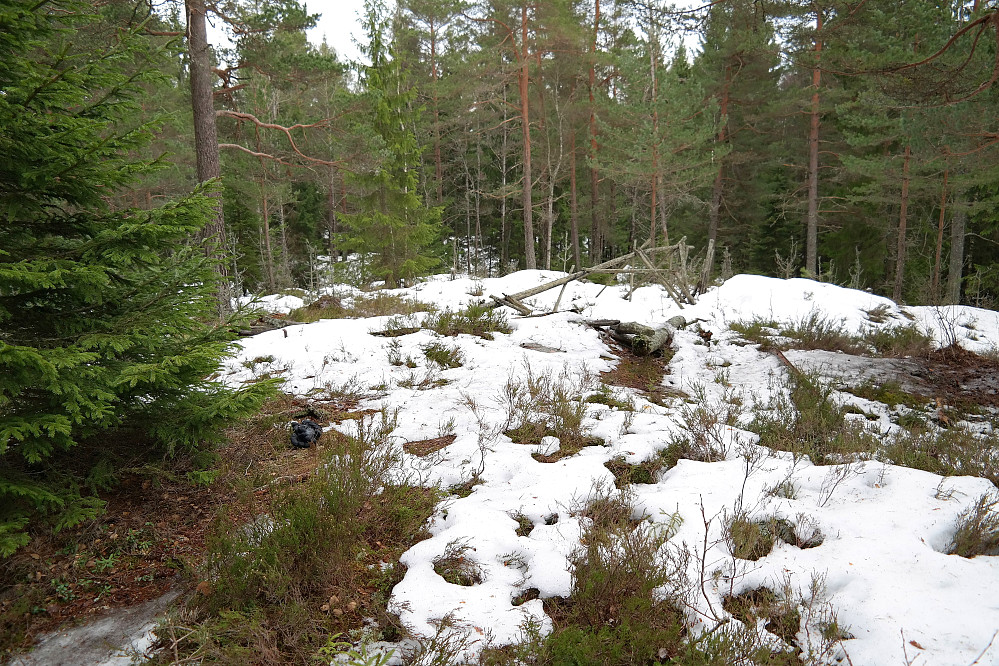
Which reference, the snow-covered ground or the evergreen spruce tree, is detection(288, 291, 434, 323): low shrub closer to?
the snow-covered ground

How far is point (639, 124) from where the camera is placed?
59.5ft

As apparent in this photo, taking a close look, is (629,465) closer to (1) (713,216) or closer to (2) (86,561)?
(2) (86,561)

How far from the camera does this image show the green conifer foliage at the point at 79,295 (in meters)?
2.46

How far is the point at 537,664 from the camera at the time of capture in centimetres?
196

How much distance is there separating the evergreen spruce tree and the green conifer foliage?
11565 millimetres

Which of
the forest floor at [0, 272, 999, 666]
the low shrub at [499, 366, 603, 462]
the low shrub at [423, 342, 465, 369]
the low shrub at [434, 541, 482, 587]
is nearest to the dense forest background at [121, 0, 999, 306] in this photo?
the forest floor at [0, 272, 999, 666]

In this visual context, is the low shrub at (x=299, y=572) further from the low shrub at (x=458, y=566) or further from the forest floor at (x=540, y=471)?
Result: the low shrub at (x=458, y=566)

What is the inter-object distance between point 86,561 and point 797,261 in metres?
30.0

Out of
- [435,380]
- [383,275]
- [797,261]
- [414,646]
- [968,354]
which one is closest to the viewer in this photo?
[414,646]

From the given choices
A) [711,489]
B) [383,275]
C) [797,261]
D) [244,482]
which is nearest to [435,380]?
[244,482]

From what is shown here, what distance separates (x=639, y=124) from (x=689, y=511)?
711 inches

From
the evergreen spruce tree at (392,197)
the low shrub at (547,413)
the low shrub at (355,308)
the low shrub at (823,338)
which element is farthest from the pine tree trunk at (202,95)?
the low shrub at (823,338)

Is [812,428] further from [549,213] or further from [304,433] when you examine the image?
[549,213]

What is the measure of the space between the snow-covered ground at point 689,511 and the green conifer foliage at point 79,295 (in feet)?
5.75
